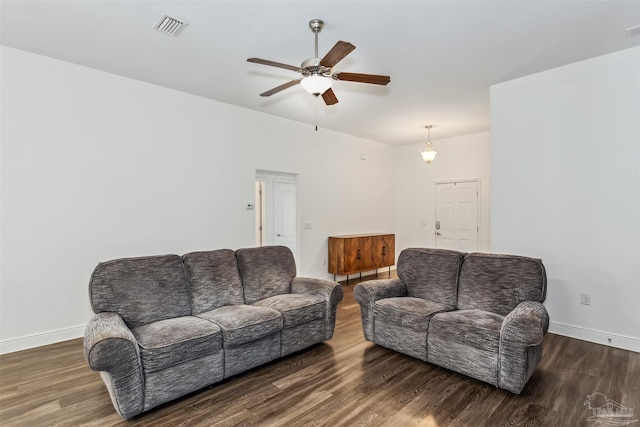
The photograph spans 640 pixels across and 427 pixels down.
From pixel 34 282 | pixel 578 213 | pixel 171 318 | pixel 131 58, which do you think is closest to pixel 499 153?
pixel 578 213

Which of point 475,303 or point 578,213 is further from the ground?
point 578,213

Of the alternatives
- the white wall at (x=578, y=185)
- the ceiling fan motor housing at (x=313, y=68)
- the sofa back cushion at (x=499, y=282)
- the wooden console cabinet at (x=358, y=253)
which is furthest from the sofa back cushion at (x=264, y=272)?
the white wall at (x=578, y=185)

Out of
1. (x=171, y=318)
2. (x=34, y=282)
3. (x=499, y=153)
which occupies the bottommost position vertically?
(x=171, y=318)

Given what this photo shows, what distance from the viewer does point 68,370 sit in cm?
288

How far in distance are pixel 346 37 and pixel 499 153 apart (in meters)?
2.49

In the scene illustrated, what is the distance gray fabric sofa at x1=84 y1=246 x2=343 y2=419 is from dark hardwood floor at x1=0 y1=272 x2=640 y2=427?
0.55 feet

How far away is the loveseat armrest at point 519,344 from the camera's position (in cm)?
231

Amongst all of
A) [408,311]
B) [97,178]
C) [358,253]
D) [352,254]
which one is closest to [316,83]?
[408,311]

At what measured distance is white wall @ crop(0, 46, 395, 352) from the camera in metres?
3.29

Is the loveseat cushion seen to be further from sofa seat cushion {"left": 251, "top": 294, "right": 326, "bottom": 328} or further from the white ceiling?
the white ceiling

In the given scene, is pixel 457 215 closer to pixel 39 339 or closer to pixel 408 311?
pixel 408 311

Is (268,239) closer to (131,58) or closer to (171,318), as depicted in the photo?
(171,318)

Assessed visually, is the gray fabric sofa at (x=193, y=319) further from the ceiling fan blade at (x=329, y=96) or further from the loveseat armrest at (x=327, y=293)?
the ceiling fan blade at (x=329, y=96)

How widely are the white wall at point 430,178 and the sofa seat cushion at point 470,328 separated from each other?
394 centimetres
